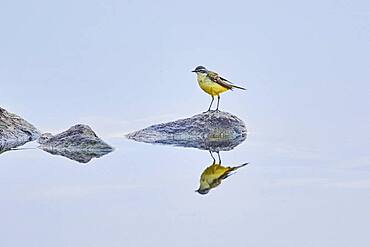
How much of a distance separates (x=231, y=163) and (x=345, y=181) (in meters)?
0.78

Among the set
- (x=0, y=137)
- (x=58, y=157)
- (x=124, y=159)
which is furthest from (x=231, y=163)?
(x=0, y=137)

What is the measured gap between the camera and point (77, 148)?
23.1ft

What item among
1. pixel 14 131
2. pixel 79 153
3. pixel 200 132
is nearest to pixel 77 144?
pixel 79 153

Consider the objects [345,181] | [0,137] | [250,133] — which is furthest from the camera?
[250,133]

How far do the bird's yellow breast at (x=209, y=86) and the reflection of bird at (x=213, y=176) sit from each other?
1.02 m

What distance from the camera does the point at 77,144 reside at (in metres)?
7.06

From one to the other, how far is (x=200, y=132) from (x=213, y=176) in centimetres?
120

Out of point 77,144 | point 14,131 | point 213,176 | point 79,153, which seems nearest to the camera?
point 213,176

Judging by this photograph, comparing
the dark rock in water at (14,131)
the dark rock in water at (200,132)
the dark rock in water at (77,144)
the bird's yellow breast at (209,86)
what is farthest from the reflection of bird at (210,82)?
the dark rock in water at (14,131)

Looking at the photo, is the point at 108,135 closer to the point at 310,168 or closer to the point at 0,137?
the point at 0,137

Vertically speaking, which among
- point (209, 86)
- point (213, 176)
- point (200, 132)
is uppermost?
point (209, 86)

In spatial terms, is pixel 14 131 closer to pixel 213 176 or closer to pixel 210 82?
pixel 210 82

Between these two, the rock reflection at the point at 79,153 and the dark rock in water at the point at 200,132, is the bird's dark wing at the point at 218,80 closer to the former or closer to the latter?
the dark rock in water at the point at 200,132

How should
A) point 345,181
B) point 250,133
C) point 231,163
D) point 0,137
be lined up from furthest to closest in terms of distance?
point 250,133
point 0,137
point 231,163
point 345,181
